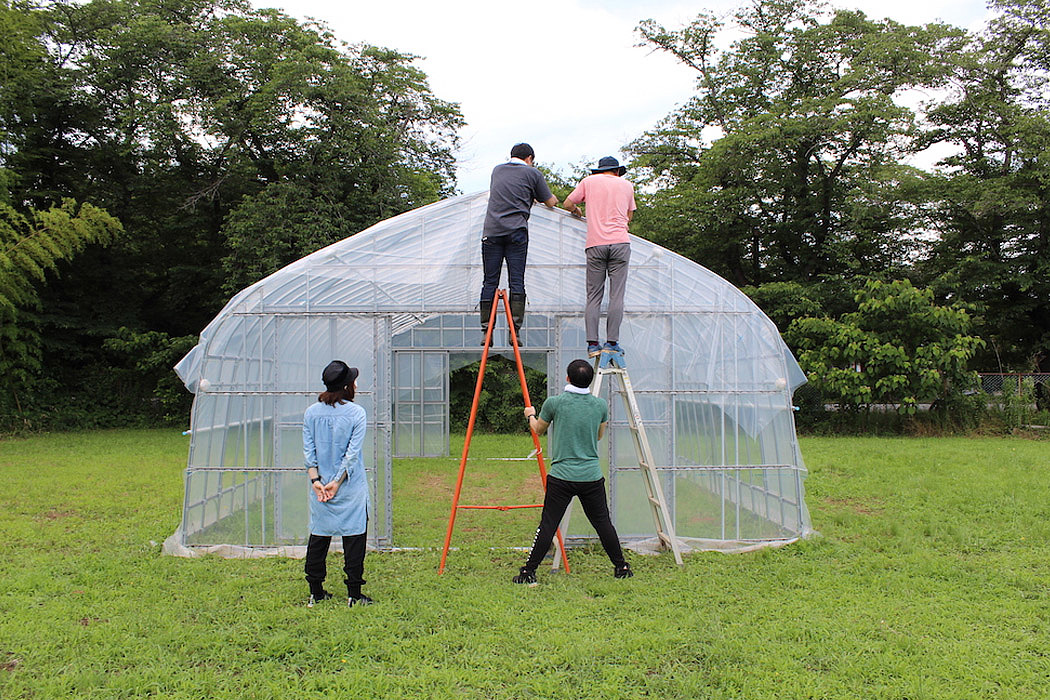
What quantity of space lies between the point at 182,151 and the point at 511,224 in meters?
15.3

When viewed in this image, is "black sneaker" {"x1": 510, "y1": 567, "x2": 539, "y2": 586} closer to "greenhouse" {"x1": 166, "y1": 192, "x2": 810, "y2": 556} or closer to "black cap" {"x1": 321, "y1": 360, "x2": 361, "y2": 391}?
"greenhouse" {"x1": 166, "y1": 192, "x2": 810, "y2": 556}

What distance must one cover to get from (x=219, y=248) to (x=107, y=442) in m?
6.13

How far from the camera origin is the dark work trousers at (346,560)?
197 inches

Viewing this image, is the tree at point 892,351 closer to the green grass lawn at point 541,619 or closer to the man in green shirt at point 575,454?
the green grass lawn at point 541,619

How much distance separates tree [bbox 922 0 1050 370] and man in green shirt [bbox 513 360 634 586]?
1489 centimetres

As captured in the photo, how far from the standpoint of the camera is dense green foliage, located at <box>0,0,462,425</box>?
1623 cm

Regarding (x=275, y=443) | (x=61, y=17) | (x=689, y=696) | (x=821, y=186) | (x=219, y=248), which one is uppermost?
(x=61, y=17)

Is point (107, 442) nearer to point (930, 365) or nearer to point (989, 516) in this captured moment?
point (989, 516)

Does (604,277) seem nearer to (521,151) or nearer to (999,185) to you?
(521,151)

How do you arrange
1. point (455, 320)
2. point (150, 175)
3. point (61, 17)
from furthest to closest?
point (150, 175) < point (61, 17) < point (455, 320)

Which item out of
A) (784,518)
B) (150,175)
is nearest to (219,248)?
(150,175)

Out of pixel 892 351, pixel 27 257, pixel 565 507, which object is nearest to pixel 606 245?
pixel 565 507

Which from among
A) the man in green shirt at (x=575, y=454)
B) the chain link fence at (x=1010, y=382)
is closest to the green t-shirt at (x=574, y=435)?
the man in green shirt at (x=575, y=454)

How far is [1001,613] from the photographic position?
16.3 ft
